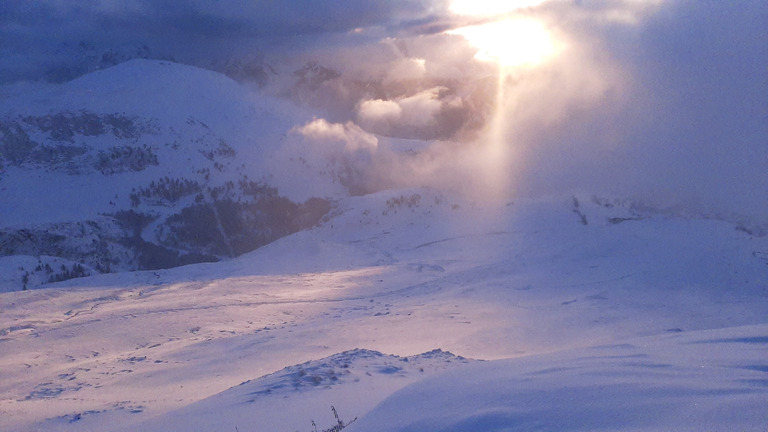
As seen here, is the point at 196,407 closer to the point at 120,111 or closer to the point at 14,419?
the point at 14,419

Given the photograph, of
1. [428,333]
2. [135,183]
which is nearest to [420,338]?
[428,333]

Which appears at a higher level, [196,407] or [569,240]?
[569,240]

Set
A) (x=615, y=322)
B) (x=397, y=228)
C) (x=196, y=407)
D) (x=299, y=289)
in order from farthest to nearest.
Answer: (x=397, y=228) < (x=299, y=289) < (x=615, y=322) < (x=196, y=407)

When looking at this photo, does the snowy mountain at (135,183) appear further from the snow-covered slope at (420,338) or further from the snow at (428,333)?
the snow-covered slope at (420,338)

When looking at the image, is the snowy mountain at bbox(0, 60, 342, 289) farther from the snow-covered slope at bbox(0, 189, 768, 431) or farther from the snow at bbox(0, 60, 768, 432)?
the snow-covered slope at bbox(0, 189, 768, 431)

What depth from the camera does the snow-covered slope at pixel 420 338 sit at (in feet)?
12.5

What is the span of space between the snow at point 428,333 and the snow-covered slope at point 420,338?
0.04 metres

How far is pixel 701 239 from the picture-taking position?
22156 millimetres

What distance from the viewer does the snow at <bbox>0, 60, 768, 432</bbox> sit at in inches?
152

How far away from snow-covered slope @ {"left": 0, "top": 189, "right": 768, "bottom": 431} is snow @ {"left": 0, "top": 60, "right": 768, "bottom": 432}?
0.04 metres

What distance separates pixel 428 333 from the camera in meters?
12.6

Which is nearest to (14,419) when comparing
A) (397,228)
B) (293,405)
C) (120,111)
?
(293,405)

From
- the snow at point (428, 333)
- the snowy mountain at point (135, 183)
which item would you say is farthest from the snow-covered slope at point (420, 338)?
the snowy mountain at point (135, 183)

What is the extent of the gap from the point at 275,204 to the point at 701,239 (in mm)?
37230
